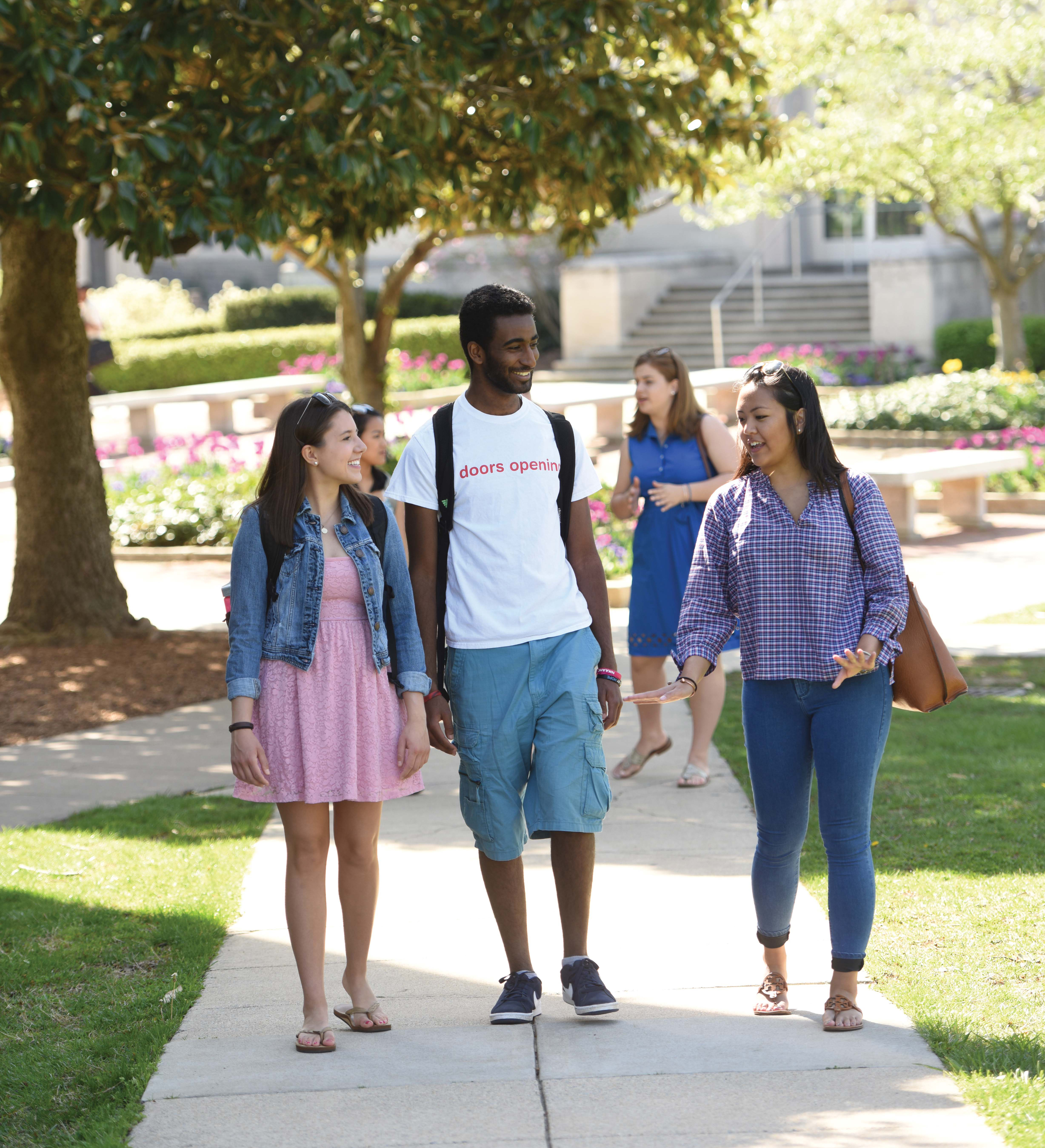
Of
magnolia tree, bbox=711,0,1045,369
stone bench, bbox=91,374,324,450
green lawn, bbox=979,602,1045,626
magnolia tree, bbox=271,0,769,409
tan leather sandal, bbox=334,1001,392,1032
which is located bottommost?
tan leather sandal, bbox=334,1001,392,1032

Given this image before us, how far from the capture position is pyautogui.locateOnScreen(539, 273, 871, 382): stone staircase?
966 inches

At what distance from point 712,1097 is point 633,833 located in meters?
2.56

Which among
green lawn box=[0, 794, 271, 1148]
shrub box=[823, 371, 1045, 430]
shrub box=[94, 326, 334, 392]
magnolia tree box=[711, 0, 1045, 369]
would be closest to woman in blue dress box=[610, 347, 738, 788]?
green lawn box=[0, 794, 271, 1148]

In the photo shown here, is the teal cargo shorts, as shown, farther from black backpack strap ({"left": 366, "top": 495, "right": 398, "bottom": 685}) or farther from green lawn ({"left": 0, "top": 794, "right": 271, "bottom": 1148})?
green lawn ({"left": 0, "top": 794, "right": 271, "bottom": 1148})

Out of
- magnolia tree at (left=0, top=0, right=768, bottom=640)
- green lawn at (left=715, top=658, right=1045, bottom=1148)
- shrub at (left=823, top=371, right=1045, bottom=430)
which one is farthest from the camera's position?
shrub at (left=823, top=371, right=1045, bottom=430)

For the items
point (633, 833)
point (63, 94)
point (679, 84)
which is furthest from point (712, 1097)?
point (679, 84)

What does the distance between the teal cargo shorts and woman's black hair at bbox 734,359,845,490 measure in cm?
75

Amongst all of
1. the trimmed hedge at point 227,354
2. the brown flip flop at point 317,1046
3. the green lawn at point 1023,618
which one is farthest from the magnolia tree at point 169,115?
the trimmed hedge at point 227,354

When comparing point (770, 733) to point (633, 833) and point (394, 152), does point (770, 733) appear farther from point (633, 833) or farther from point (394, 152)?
point (394, 152)

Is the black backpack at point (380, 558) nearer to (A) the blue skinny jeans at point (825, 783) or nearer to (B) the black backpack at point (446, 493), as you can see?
(B) the black backpack at point (446, 493)

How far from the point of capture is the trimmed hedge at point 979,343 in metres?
22.1

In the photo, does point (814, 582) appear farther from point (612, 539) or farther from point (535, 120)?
point (612, 539)

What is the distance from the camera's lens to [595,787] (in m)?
4.06

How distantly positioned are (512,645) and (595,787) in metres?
0.44
